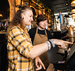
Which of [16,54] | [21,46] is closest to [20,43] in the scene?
[21,46]

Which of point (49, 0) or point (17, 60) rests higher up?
point (49, 0)

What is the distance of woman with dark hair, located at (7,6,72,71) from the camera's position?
2.30 ft

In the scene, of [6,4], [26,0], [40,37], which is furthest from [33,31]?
[26,0]

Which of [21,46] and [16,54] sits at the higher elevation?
[21,46]

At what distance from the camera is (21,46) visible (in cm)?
71

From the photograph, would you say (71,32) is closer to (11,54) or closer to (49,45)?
(49,45)

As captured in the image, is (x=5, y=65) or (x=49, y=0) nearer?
(x=5, y=65)

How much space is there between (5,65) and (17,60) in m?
0.50

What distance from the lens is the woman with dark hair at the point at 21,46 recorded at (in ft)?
2.30

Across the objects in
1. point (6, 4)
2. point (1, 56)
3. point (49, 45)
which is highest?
point (6, 4)

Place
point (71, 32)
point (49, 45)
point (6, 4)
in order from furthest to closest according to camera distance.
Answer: point (6, 4) → point (71, 32) → point (49, 45)

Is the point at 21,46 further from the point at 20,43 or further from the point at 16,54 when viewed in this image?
the point at 16,54

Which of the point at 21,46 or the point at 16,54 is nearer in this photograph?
the point at 21,46

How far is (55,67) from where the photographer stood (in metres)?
1.11
